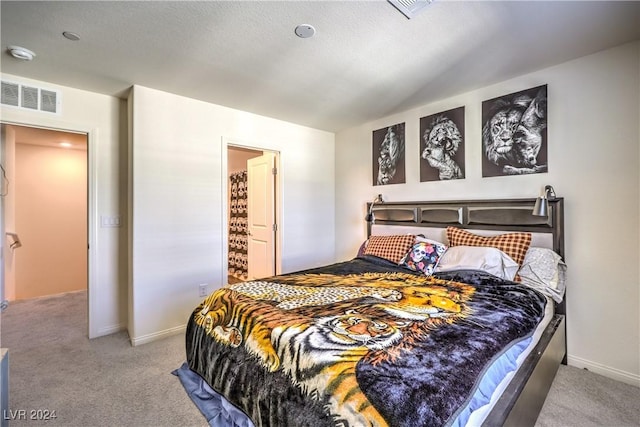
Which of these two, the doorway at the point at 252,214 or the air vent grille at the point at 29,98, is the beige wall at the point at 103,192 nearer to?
the air vent grille at the point at 29,98

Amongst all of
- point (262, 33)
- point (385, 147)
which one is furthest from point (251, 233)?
point (262, 33)

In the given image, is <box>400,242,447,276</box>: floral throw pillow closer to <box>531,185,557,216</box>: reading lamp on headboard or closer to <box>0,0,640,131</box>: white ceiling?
<box>531,185,557,216</box>: reading lamp on headboard

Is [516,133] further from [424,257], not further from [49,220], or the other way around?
[49,220]

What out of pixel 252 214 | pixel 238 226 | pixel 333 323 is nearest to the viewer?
pixel 333 323

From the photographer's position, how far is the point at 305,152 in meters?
4.12

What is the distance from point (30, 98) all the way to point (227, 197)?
1937mm

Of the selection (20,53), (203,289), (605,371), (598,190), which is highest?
(20,53)

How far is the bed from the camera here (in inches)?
41.6

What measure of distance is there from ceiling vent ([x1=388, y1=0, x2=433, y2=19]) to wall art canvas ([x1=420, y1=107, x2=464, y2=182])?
4.98ft

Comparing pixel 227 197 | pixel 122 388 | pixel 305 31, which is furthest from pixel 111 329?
pixel 305 31

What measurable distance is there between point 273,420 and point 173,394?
1088mm

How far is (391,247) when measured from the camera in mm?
3021

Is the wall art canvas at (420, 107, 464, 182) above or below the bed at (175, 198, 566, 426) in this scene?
above

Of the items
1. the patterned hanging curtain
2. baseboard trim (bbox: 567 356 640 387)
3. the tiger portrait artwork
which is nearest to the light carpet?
baseboard trim (bbox: 567 356 640 387)
